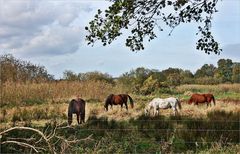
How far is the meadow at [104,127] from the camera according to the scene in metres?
8.38

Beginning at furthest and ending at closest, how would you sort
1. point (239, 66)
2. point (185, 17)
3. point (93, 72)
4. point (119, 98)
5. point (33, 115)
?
1. point (239, 66)
2. point (93, 72)
3. point (119, 98)
4. point (33, 115)
5. point (185, 17)

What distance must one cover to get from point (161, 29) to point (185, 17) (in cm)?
91

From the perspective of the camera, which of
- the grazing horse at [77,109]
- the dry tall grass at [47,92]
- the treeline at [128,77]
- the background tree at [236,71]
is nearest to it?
the grazing horse at [77,109]

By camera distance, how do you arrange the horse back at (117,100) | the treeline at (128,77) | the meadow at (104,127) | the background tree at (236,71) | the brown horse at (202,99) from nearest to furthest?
the meadow at (104,127) < the horse back at (117,100) < the brown horse at (202,99) < the treeline at (128,77) < the background tree at (236,71)

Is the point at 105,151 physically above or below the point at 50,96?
below

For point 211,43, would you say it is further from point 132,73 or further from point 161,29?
point 132,73

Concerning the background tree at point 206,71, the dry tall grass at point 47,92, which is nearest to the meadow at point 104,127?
the dry tall grass at point 47,92

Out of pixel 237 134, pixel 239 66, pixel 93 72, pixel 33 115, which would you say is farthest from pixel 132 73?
pixel 237 134

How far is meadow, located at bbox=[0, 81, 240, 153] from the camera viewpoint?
838cm

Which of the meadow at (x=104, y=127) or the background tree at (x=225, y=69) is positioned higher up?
the background tree at (x=225, y=69)

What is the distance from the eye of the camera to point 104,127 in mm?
14023

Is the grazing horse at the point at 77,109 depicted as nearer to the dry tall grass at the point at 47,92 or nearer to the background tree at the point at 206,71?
the dry tall grass at the point at 47,92

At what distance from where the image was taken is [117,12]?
8516 millimetres

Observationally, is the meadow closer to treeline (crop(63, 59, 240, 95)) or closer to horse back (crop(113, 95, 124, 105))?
horse back (crop(113, 95, 124, 105))
